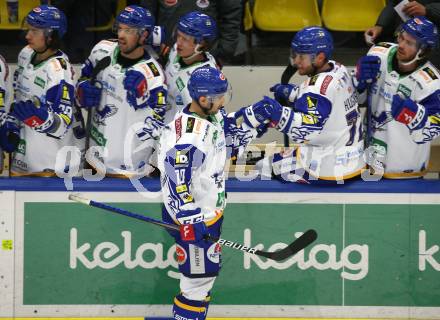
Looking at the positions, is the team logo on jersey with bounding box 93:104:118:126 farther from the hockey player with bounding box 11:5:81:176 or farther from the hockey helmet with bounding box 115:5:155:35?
the hockey helmet with bounding box 115:5:155:35

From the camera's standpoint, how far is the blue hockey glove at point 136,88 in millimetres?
6645

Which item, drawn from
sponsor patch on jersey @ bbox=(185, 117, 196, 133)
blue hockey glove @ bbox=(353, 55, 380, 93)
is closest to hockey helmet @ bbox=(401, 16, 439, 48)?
blue hockey glove @ bbox=(353, 55, 380, 93)

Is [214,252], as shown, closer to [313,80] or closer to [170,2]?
[313,80]

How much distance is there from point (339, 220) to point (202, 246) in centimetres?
100

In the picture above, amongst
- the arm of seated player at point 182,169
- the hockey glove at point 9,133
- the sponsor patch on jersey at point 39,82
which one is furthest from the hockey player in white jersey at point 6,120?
the arm of seated player at point 182,169

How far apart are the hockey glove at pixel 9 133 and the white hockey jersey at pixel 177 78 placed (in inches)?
36.4

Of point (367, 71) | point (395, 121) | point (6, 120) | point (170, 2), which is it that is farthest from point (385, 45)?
point (6, 120)

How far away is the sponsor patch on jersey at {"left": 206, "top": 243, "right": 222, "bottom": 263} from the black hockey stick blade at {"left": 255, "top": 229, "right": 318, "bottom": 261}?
21 cm

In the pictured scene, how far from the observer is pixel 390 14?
7281 millimetres

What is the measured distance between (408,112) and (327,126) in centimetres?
46

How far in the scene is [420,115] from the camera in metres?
6.41

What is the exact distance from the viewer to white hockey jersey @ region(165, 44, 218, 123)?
6.88 metres

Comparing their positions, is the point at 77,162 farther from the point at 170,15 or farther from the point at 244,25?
the point at 244,25

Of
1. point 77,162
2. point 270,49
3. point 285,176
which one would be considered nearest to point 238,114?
point 285,176
